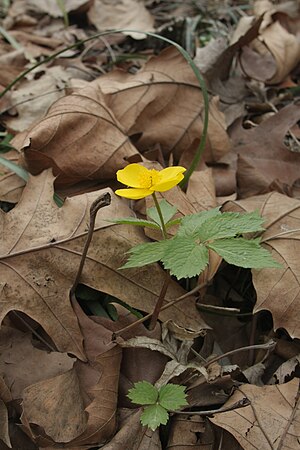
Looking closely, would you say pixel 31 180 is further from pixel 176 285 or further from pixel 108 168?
pixel 176 285

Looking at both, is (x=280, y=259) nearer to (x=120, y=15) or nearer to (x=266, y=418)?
(x=266, y=418)

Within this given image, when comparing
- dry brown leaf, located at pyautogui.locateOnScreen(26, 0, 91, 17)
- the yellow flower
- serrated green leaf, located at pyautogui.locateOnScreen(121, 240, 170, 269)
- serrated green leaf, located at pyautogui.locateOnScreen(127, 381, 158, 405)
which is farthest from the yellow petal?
dry brown leaf, located at pyautogui.locateOnScreen(26, 0, 91, 17)

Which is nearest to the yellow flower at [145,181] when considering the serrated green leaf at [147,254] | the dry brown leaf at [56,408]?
the serrated green leaf at [147,254]

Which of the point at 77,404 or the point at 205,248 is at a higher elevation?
the point at 205,248

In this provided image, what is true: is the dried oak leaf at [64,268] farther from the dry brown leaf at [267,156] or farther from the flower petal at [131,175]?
the dry brown leaf at [267,156]

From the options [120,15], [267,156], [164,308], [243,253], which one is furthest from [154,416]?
[120,15]
